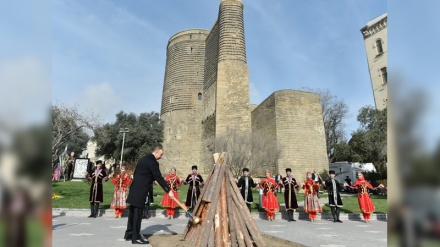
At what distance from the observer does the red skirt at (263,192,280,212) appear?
41.9ft

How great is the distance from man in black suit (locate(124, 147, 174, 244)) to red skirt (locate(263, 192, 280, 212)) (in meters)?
6.90

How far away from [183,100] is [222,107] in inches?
503

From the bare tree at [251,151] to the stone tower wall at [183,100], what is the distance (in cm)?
1522

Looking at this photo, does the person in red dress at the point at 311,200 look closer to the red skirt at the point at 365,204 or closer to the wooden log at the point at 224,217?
the red skirt at the point at 365,204

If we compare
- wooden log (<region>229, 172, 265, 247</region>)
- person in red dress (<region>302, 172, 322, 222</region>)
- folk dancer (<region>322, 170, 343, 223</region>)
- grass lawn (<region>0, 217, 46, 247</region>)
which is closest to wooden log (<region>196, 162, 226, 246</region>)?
wooden log (<region>229, 172, 265, 247</region>)

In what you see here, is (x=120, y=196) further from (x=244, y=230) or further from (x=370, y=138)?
(x=370, y=138)

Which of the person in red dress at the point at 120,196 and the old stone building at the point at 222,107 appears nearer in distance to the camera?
the person in red dress at the point at 120,196

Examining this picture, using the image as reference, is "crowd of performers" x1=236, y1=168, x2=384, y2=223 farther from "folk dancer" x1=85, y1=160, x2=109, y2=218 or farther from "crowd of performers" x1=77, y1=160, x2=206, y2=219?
"folk dancer" x1=85, y1=160, x2=109, y2=218

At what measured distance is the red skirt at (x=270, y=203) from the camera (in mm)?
12781

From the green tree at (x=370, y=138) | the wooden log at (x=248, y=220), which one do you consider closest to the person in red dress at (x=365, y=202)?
the wooden log at (x=248, y=220)

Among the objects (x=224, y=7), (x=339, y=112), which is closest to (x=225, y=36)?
(x=224, y=7)

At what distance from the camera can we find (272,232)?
30.6ft

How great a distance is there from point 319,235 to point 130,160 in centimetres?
4351

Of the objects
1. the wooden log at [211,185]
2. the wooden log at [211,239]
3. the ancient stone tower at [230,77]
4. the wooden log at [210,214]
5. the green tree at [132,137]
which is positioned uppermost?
the ancient stone tower at [230,77]
